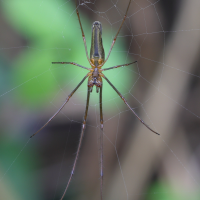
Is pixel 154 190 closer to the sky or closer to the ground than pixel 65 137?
closer to the ground

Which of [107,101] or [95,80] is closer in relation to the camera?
[95,80]

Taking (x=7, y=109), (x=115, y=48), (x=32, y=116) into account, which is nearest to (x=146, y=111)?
(x=115, y=48)

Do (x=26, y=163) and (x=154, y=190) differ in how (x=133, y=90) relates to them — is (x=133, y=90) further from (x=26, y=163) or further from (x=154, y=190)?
(x=26, y=163)

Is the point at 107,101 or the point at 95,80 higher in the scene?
the point at 95,80

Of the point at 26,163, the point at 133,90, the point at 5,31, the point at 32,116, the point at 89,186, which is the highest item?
the point at 5,31

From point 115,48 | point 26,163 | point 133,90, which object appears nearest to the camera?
point 26,163

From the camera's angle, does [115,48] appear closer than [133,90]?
Yes

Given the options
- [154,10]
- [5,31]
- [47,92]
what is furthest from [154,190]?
[5,31]

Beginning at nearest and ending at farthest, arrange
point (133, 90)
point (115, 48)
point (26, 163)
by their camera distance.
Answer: point (26, 163)
point (115, 48)
point (133, 90)
